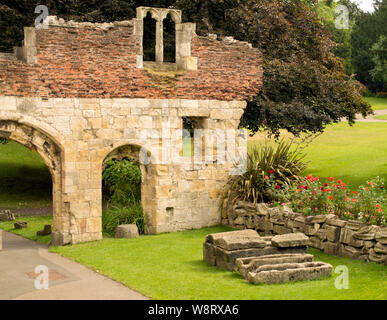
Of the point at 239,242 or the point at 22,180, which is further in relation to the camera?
the point at 22,180

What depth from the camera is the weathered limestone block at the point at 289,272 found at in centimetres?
1056

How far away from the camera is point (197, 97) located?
16172 millimetres

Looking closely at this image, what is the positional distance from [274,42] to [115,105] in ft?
26.4

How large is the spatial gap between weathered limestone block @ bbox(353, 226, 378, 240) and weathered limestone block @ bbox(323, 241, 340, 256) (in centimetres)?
63

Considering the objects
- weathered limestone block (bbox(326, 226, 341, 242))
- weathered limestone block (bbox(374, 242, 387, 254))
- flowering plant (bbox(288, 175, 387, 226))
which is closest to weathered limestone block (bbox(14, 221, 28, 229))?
flowering plant (bbox(288, 175, 387, 226))

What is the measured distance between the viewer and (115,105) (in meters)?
15.0

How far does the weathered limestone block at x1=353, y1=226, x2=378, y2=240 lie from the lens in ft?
38.6

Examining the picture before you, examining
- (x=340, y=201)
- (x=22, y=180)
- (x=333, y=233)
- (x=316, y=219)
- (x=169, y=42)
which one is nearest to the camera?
(x=333, y=233)

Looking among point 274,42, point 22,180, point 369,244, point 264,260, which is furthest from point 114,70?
point 22,180

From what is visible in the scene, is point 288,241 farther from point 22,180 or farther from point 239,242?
point 22,180

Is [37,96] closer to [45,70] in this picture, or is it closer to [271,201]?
[45,70]

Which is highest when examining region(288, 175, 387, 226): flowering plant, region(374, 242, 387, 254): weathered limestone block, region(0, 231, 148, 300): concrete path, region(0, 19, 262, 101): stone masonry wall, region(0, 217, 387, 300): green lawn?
region(0, 19, 262, 101): stone masonry wall

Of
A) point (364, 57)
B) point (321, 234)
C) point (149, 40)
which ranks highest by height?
point (364, 57)

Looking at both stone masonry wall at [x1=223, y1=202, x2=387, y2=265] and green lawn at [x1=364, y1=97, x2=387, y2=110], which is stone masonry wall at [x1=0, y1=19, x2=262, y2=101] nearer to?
stone masonry wall at [x1=223, y1=202, x2=387, y2=265]
